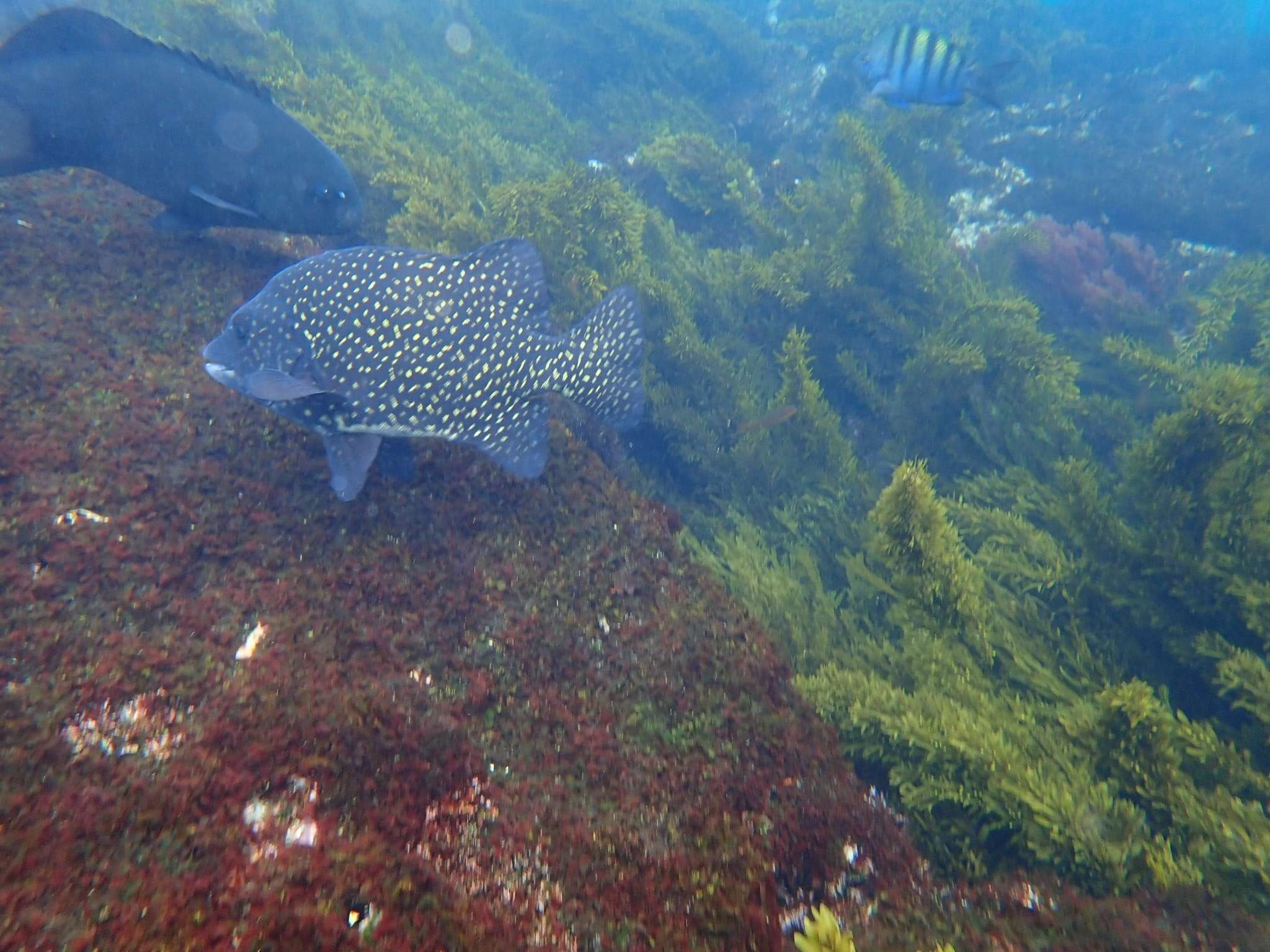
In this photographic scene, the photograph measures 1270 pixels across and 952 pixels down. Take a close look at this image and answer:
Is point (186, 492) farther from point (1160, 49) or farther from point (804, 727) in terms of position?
point (1160, 49)

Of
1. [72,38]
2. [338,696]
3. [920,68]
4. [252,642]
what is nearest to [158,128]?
[72,38]

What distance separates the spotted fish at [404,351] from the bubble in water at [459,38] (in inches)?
543

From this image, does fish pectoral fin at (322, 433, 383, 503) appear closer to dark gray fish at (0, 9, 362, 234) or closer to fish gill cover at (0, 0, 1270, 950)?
fish gill cover at (0, 0, 1270, 950)

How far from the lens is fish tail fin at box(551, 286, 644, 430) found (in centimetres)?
427

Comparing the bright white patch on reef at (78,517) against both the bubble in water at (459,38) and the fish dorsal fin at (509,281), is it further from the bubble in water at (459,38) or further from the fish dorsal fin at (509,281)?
the bubble in water at (459,38)

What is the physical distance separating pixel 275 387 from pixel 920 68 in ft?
31.1

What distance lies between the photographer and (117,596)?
9.62 feet

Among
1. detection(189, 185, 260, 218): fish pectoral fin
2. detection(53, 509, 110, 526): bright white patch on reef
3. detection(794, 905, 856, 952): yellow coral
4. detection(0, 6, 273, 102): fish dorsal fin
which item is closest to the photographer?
detection(794, 905, 856, 952): yellow coral

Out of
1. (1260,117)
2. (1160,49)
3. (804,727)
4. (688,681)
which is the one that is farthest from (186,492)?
(1160,49)

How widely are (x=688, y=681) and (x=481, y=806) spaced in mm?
1338

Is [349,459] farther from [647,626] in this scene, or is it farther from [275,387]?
[647,626]

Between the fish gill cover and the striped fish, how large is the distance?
90cm

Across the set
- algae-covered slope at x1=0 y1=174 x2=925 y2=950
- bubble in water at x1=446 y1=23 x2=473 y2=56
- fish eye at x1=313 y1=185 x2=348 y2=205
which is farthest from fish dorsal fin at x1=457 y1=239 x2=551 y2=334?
bubble in water at x1=446 y1=23 x2=473 y2=56

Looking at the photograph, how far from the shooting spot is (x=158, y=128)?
485cm
